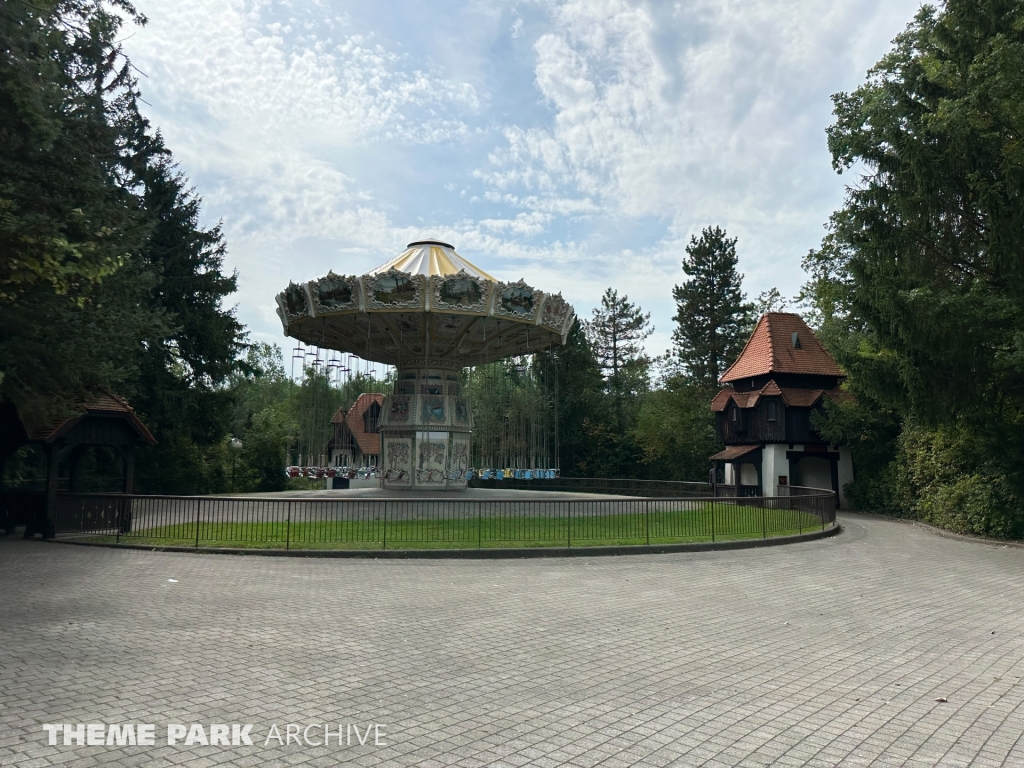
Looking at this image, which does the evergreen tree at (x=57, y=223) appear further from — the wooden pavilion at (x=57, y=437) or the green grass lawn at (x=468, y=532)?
the green grass lawn at (x=468, y=532)

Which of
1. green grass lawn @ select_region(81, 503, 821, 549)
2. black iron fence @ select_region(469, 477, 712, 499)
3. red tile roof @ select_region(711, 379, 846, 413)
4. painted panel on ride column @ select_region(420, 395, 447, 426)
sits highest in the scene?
red tile roof @ select_region(711, 379, 846, 413)

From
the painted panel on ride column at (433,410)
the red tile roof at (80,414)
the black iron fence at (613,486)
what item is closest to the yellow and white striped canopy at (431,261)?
the painted panel on ride column at (433,410)

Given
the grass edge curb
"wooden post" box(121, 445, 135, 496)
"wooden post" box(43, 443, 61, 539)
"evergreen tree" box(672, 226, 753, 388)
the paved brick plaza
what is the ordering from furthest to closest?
"evergreen tree" box(672, 226, 753, 388) → "wooden post" box(121, 445, 135, 496) → "wooden post" box(43, 443, 61, 539) → the grass edge curb → the paved brick plaza

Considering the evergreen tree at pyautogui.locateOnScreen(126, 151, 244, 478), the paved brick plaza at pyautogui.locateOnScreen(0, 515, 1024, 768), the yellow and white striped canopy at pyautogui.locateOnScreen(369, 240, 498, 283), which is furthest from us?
the evergreen tree at pyautogui.locateOnScreen(126, 151, 244, 478)

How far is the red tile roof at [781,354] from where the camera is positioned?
3465cm

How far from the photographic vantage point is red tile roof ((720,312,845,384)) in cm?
3465

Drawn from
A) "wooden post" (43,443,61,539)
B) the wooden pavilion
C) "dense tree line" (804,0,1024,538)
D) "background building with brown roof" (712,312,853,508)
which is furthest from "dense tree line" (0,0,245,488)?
"background building with brown roof" (712,312,853,508)

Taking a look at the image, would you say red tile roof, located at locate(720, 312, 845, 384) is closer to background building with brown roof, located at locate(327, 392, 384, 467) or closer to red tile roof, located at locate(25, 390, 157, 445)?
background building with brown roof, located at locate(327, 392, 384, 467)

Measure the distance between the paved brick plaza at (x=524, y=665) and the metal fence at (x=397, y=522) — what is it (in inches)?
113

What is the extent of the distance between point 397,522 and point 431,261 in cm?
1348

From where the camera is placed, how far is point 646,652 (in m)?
6.99

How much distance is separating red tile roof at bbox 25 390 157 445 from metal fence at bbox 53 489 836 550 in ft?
5.14

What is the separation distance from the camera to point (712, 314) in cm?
4891

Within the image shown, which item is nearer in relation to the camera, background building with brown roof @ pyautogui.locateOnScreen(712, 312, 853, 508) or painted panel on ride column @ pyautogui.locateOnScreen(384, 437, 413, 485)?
painted panel on ride column @ pyautogui.locateOnScreen(384, 437, 413, 485)
